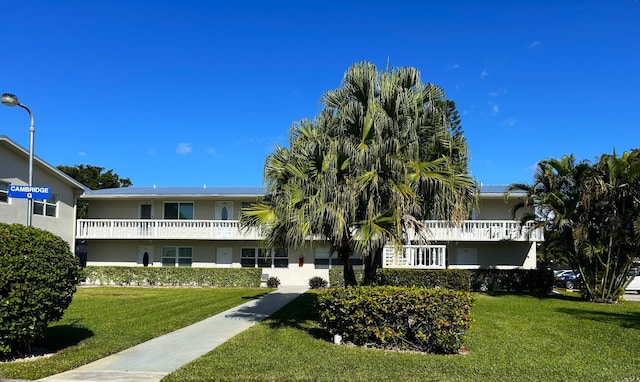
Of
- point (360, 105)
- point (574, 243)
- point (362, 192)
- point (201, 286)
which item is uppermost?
point (360, 105)

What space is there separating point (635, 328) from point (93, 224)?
1024 inches

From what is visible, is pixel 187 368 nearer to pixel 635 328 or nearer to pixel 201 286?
pixel 635 328

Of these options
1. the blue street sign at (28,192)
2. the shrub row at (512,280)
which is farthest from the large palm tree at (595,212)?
the blue street sign at (28,192)

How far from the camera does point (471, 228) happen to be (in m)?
25.7

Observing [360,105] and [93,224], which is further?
[93,224]

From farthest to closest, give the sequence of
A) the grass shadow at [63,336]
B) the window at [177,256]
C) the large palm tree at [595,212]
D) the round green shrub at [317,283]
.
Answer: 1. the window at [177,256]
2. the round green shrub at [317,283]
3. the large palm tree at [595,212]
4. the grass shadow at [63,336]

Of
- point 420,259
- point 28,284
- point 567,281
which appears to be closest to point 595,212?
point 420,259

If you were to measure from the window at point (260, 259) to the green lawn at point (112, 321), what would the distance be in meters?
5.96

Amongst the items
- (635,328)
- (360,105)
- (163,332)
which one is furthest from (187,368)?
(635,328)

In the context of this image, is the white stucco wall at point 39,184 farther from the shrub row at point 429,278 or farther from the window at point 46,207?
the shrub row at point 429,278

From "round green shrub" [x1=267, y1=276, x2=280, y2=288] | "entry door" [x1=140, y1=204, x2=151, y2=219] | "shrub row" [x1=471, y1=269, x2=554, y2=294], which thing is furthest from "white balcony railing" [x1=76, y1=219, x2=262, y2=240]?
"shrub row" [x1=471, y1=269, x2=554, y2=294]

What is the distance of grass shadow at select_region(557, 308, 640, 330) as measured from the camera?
45.3 ft

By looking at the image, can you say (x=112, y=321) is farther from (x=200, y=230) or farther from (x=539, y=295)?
(x=539, y=295)

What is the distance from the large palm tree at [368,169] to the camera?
10.3 meters
